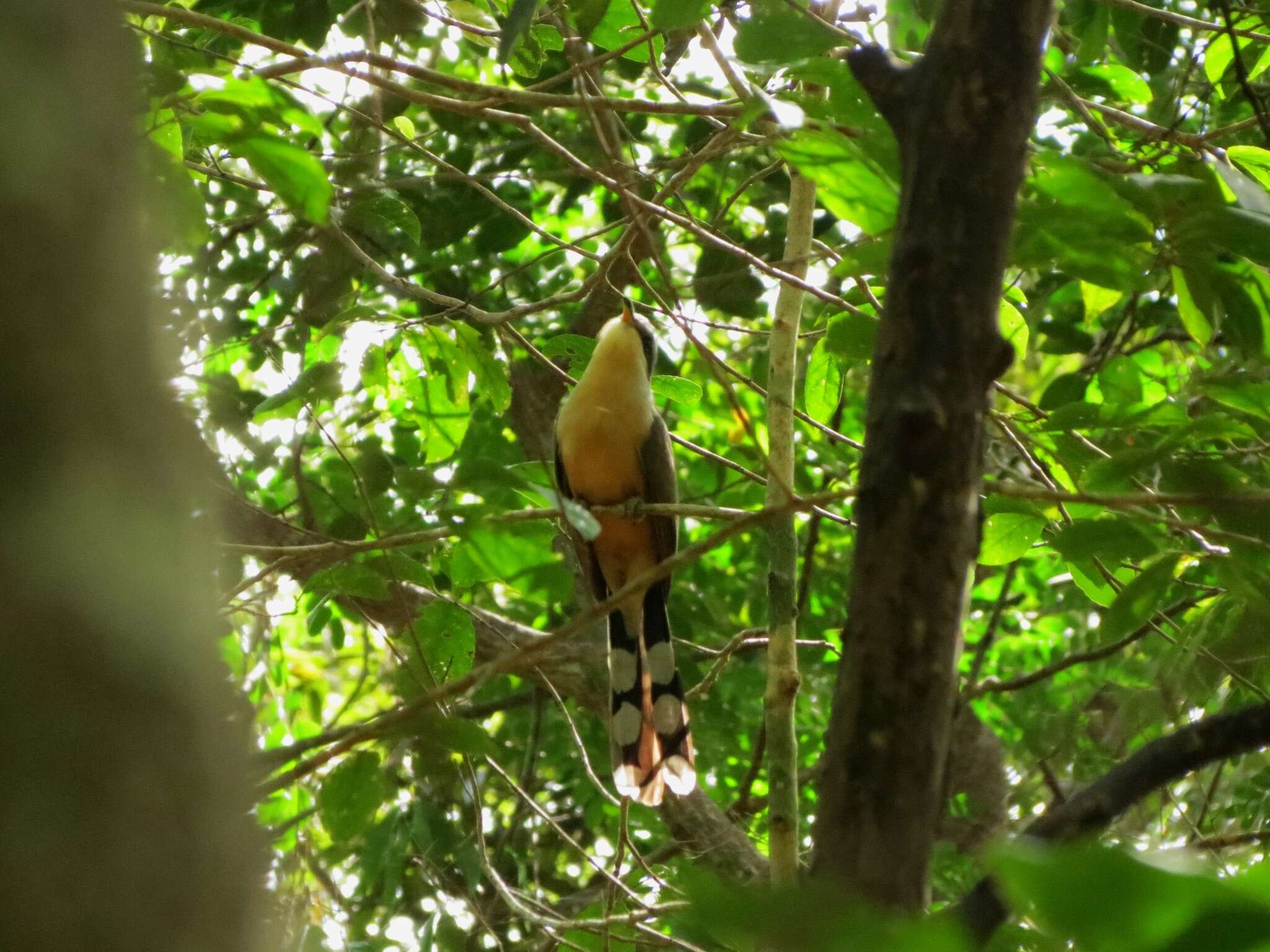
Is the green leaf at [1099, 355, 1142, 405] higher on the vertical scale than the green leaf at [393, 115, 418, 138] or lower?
lower

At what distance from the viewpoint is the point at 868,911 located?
0.74 meters

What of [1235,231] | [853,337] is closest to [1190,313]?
[1235,231]

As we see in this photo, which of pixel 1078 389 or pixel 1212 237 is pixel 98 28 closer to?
pixel 1212 237

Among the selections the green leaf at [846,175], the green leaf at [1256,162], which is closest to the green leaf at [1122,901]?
the green leaf at [846,175]

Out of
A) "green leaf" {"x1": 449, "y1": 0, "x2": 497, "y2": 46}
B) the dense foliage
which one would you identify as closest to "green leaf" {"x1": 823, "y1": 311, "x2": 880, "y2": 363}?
the dense foliage

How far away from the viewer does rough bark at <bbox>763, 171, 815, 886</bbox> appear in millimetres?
2477

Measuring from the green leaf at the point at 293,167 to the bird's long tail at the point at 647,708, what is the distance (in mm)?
2512

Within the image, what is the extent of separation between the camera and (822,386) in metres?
3.22

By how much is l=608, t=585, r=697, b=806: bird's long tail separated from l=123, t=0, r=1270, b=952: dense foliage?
0.18 meters

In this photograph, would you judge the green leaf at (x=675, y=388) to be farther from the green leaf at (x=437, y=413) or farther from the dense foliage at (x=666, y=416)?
the green leaf at (x=437, y=413)

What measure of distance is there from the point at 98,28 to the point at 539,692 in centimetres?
449

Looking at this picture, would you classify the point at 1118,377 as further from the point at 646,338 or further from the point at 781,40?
the point at 781,40

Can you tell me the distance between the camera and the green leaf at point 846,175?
65.7 inches

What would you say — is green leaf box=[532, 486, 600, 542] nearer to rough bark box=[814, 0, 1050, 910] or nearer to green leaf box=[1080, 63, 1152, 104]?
rough bark box=[814, 0, 1050, 910]
